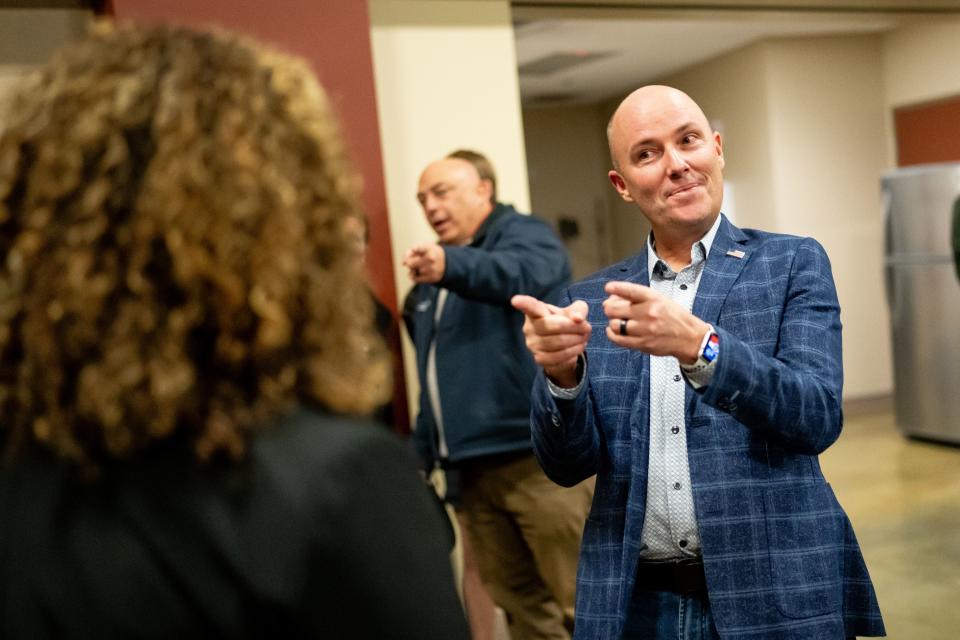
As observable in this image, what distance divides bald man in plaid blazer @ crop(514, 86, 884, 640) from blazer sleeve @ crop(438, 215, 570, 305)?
102 cm

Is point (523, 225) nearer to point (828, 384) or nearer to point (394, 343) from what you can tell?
point (394, 343)

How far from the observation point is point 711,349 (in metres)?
1.42

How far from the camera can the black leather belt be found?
160 centimetres

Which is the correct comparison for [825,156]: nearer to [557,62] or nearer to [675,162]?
[557,62]

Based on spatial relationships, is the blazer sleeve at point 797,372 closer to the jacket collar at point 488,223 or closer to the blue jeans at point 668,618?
the blue jeans at point 668,618

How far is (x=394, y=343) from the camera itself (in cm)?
347

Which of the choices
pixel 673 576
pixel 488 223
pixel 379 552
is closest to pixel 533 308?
pixel 673 576

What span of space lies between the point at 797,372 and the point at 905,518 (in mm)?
4064

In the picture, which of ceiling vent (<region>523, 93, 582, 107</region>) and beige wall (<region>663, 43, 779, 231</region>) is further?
ceiling vent (<region>523, 93, 582, 107</region>)

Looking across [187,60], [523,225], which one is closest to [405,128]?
[523,225]

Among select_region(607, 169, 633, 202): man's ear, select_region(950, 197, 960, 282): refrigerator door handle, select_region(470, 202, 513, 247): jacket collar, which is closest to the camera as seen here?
select_region(607, 169, 633, 202): man's ear

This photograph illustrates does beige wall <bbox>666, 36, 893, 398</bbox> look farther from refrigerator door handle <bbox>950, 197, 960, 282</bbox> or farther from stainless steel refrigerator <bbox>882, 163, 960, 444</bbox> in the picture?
refrigerator door handle <bbox>950, 197, 960, 282</bbox>

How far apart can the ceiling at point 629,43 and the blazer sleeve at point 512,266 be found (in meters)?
2.76

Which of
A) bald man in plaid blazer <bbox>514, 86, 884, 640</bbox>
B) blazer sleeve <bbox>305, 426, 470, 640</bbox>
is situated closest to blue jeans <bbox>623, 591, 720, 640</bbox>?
bald man in plaid blazer <bbox>514, 86, 884, 640</bbox>
